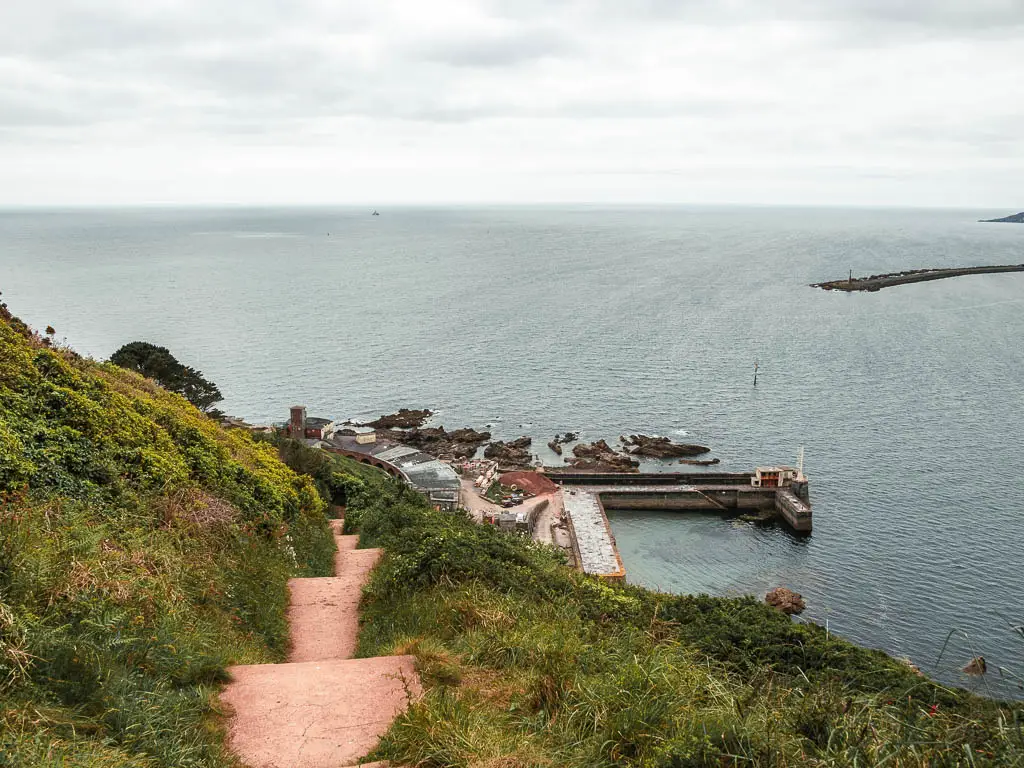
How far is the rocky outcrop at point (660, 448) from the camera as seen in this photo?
5203cm

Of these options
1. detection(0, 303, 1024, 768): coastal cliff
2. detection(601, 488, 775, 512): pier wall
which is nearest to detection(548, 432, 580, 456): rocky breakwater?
detection(601, 488, 775, 512): pier wall

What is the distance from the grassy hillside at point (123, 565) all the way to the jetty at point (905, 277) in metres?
121

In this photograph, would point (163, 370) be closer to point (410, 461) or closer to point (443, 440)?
point (410, 461)

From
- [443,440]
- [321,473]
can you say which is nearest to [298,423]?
[443,440]

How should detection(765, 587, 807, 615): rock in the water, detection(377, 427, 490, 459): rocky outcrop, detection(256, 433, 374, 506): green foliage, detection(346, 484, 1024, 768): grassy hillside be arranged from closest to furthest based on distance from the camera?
1. detection(346, 484, 1024, 768): grassy hillside
2. detection(256, 433, 374, 506): green foliage
3. detection(765, 587, 807, 615): rock in the water
4. detection(377, 427, 490, 459): rocky outcrop

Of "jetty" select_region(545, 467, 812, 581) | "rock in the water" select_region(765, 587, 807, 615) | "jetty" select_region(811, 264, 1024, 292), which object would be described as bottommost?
"rock in the water" select_region(765, 587, 807, 615)

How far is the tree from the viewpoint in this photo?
41.1 m

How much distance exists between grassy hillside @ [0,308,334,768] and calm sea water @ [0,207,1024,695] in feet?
39.5

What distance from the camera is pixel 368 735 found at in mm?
6461

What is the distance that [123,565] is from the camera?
7.94 m

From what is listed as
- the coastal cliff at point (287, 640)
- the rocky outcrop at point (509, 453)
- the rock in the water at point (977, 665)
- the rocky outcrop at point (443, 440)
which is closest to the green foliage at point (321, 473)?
the coastal cliff at point (287, 640)

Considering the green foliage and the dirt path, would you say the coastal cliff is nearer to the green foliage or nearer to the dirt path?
the dirt path

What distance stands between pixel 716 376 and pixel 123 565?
2600 inches

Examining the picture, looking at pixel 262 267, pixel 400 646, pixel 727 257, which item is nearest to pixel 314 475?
pixel 400 646
